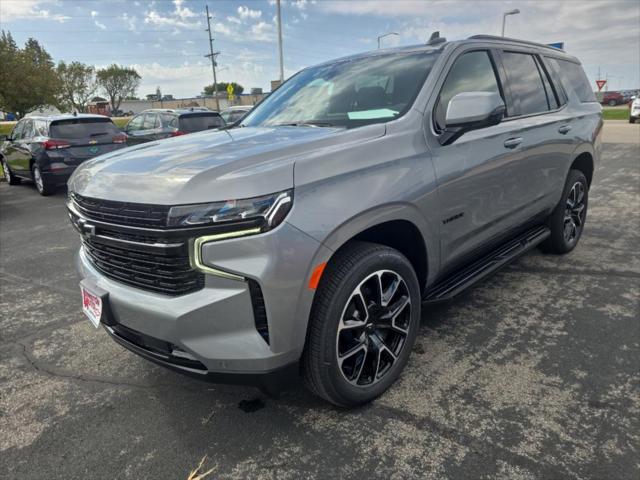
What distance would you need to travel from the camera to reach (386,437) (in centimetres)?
229

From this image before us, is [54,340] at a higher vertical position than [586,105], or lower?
lower

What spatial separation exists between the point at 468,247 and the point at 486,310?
776mm

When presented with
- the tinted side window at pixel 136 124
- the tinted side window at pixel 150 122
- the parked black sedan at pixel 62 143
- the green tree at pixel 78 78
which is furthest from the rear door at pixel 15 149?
the green tree at pixel 78 78

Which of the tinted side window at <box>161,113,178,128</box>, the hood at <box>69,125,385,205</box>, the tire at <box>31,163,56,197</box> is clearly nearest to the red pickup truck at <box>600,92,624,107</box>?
the tinted side window at <box>161,113,178,128</box>

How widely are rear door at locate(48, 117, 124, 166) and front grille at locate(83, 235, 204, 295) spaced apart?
8.30m

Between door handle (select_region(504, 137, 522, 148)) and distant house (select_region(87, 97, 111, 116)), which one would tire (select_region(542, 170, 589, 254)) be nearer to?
door handle (select_region(504, 137, 522, 148))

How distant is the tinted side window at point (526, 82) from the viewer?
3.66m

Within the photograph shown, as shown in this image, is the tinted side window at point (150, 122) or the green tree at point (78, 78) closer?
the tinted side window at point (150, 122)

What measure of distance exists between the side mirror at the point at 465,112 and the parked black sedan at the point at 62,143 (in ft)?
29.0

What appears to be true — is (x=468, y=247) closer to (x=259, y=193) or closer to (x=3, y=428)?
(x=259, y=193)

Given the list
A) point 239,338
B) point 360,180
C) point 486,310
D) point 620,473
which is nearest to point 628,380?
point 620,473

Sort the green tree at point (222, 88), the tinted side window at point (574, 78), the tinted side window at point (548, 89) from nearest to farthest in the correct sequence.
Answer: the tinted side window at point (548, 89)
the tinted side window at point (574, 78)
the green tree at point (222, 88)

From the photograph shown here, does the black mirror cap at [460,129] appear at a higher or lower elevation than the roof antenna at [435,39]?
lower

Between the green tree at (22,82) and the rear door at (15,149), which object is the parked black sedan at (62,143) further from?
the green tree at (22,82)
